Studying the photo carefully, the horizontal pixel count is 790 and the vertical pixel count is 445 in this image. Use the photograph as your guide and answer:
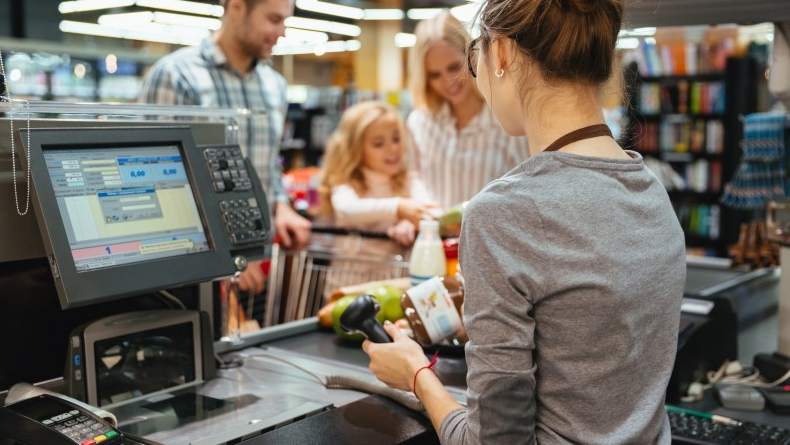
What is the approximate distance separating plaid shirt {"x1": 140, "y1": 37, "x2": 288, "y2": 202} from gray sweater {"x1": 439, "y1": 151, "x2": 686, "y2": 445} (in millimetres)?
2153

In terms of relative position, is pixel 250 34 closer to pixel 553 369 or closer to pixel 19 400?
pixel 19 400

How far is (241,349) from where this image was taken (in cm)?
178

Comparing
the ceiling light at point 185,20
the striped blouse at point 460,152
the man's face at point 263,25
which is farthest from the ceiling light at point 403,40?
the man's face at point 263,25

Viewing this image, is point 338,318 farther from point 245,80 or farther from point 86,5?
point 86,5

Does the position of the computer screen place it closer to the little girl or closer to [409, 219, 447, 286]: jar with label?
[409, 219, 447, 286]: jar with label

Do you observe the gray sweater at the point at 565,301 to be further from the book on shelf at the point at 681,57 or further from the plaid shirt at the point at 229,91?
the book on shelf at the point at 681,57

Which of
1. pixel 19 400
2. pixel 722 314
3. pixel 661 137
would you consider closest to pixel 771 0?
pixel 722 314

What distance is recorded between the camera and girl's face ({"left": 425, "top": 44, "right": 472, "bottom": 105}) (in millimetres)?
3035

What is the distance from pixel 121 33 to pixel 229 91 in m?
8.49

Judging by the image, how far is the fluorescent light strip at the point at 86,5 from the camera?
9678 millimetres

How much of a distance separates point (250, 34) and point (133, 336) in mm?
1814

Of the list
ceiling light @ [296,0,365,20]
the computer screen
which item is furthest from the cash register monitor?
ceiling light @ [296,0,365,20]

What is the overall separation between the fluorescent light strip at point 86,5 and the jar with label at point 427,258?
8589 millimetres

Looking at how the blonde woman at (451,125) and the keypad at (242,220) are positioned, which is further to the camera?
the blonde woman at (451,125)
